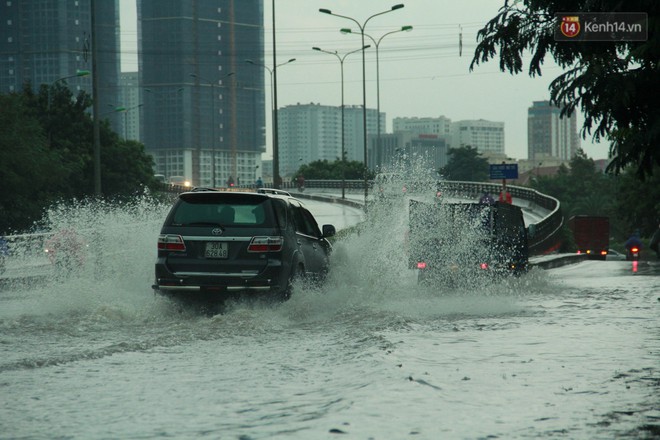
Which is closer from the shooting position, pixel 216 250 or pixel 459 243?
pixel 216 250

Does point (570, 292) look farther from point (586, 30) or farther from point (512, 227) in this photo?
point (586, 30)

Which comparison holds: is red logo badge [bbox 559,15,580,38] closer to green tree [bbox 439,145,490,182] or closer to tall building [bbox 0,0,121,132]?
green tree [bbox 439,145,490,182]

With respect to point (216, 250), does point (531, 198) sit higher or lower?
lower

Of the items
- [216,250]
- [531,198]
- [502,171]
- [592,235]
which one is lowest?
[592,235]

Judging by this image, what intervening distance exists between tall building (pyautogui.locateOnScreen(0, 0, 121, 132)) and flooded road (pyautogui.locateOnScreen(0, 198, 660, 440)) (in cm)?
16688

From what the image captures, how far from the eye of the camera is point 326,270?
16625 millimetres

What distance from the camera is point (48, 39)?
182 meters

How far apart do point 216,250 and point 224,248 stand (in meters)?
0.10

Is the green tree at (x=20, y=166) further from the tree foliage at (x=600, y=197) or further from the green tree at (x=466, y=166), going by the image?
the green tree at (x=466, y=166)

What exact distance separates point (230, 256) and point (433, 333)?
110 inches

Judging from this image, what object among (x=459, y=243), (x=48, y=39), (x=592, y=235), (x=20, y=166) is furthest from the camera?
(x=48, y=39)

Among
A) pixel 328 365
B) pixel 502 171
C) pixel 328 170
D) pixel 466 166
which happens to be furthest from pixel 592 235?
pixel 328 170

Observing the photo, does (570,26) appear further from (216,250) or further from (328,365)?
(328,365)

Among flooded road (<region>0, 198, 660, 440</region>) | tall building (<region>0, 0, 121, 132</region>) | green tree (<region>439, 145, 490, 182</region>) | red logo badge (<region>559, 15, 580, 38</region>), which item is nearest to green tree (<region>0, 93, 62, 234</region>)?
flooded road (<region>0, 198, 660, 440</region>)
